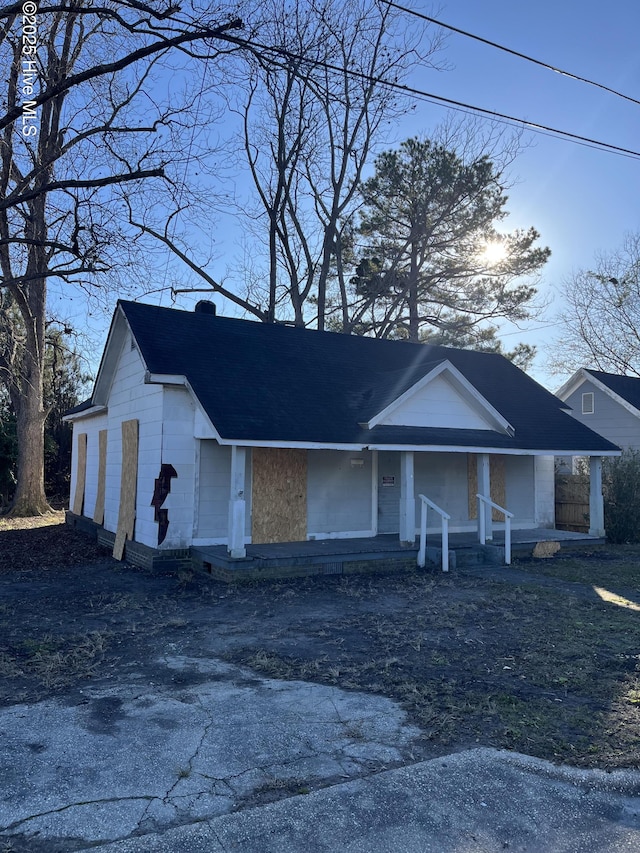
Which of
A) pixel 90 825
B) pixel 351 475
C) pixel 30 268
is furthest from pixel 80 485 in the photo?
pixel 90 825

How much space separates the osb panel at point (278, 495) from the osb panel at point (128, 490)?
249cm

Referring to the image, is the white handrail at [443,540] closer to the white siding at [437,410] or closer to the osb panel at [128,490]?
the white siding at [437,410]

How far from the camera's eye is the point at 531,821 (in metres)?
3.55

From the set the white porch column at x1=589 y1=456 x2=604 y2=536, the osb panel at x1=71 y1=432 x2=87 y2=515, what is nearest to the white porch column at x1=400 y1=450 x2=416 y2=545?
the white porch column at x1=589 y1=456 x2=604 y2=536

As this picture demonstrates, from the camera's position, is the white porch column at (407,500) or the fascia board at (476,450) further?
the white porch column at (407,500)

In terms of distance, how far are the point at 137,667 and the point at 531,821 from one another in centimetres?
399

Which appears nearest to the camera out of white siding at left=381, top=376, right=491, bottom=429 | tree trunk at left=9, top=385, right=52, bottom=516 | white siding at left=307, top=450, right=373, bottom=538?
white siding at left=381, top=376, right=491, bottom=429

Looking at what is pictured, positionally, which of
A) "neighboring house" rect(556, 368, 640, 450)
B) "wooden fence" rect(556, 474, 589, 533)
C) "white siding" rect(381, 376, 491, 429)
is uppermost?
"neighboring house" rect(556, 368, 640, 450)

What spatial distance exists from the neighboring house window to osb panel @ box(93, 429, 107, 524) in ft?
67.2

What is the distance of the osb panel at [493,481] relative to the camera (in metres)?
16.2

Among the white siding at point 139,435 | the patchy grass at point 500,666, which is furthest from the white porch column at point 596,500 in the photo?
the white siding at point 139,435

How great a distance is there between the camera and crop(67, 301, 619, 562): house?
1198cm

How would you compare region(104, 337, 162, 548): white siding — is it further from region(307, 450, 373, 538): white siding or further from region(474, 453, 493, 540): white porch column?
region(474, 453, 493, 540): white porch column

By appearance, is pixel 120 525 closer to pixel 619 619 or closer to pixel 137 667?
pixel 137 667
